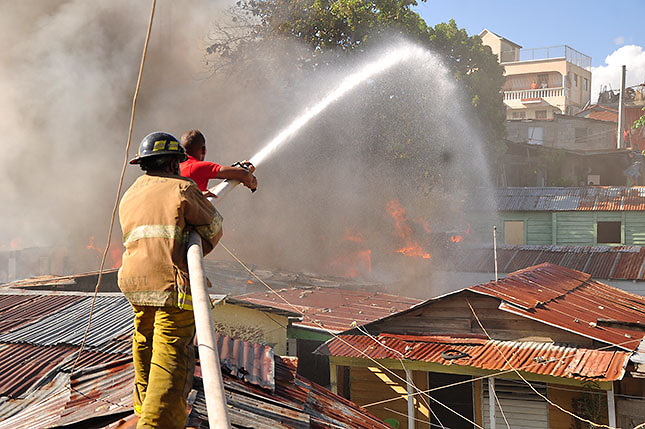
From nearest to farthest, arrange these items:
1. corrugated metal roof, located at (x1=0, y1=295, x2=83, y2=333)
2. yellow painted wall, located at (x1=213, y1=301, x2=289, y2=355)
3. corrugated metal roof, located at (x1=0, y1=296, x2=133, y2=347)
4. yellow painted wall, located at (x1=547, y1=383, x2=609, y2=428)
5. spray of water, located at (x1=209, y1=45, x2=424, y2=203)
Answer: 1. corrugated metal roof, located at (x1=0, y1=296, x2=133, y2=347)
2. corrugated metal roof, located at (x1=0, y1=295, x2=83, y2=333)
3. yellow painted wall, located at (x1=547, y1=383, x2=609, y2=428)
4. yellow painted wall, located at (x1=213, y1=301, x2=289, y2=355)
5. spray of water, located at (x1=209, y1=45, x2=424, y2=203)

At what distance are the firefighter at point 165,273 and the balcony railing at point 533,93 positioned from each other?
50.6 metres

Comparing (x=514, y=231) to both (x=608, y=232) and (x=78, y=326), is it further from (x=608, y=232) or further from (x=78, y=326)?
(x=78, y=326)

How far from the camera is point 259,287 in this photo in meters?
20.3

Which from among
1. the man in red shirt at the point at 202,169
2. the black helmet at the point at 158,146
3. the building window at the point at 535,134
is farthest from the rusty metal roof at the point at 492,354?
the building window at the point at 535,134

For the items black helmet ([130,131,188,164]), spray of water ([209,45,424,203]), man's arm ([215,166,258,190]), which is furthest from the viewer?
spray of water ([209,45,424,203])

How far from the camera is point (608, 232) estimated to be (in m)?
28.2

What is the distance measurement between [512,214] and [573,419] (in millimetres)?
21051

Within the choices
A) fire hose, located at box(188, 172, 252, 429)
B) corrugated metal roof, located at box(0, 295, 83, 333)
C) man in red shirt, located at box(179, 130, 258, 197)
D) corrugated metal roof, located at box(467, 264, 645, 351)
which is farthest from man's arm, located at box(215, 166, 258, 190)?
corrugated metal roof, located at box(467, 264, 645, 351)

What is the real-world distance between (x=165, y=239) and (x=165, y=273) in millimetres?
157

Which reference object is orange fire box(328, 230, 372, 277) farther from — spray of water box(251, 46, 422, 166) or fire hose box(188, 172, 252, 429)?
fire hose box(188, 172, 252, 429)

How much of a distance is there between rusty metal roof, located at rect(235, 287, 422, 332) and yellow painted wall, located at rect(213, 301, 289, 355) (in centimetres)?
63

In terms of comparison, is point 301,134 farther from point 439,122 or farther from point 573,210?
point 573,210

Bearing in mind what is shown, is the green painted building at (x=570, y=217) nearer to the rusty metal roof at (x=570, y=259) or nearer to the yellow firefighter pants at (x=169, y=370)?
the rusty metal roof at (x=570, y=259)

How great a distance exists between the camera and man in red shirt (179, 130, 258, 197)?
3.93m
